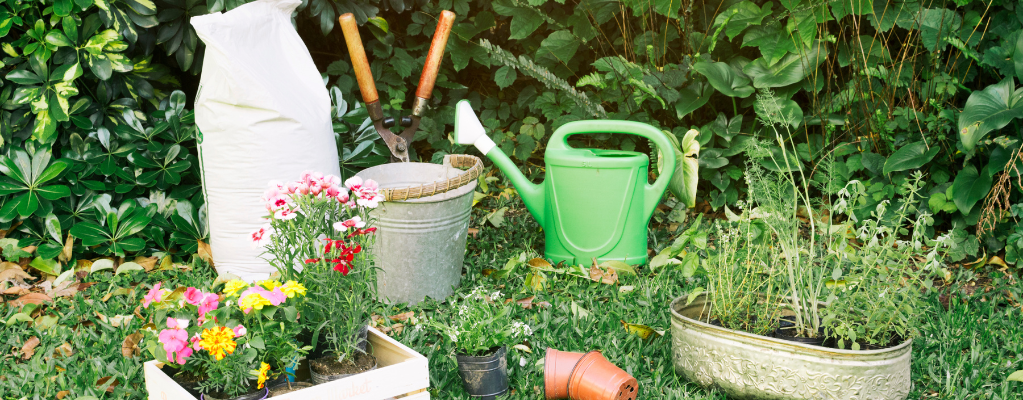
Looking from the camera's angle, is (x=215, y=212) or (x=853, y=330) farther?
(x=215, y=212)

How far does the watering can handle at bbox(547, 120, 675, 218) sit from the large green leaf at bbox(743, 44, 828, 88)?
691 millimetres

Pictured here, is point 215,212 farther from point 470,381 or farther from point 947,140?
point 947,140

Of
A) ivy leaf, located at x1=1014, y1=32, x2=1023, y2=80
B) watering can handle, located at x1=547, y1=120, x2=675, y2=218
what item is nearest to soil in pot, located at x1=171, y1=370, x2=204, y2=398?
watering can handle, located at x1=547, y1=120, x2=675, y2=218

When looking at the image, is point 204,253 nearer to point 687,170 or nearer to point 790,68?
point 687,170

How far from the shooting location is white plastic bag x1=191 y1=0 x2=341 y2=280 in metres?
2.06

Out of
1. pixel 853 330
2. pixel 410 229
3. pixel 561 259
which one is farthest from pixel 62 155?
pixel 853 330

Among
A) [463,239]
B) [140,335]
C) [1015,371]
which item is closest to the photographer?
[1015,371]

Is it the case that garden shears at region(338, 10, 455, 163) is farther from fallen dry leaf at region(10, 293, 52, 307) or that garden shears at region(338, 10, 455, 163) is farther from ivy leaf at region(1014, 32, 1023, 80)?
ivy leaf at region(1014, 32, 1023, 80)

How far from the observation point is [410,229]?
2.03m

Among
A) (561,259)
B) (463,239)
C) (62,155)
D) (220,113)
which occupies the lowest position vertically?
(561,259)

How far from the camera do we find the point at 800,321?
1.58 meters

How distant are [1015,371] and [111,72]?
263cm

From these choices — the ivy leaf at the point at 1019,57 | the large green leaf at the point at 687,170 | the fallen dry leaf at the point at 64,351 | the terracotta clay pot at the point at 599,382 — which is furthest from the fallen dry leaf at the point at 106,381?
the ivy leaf at the point at 1019,57

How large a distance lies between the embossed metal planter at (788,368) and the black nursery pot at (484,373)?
0.41 meters
